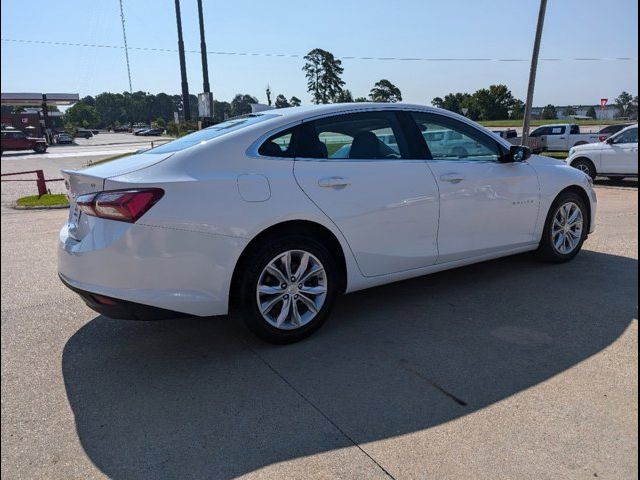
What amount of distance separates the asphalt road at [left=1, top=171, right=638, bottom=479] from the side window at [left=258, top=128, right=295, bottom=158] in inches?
51.9

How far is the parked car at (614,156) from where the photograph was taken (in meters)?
12.1

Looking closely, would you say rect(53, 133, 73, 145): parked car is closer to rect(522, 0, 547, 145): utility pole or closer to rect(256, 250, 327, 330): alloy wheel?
rect(522, 0, 547, 145): utility pole

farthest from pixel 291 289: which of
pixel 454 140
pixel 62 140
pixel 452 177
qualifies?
pixel 62 140

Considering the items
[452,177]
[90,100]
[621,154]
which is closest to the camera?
[452,177]

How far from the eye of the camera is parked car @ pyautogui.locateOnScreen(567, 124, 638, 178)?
12078mm

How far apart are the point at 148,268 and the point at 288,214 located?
3.07 feet

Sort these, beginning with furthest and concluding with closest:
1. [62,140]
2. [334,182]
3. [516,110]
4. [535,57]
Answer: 1. [62,140]
2. [516,110]
3. [535,57]
4. [334,182]

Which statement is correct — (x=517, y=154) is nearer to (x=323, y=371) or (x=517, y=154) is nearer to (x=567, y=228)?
(x=567, y=228)

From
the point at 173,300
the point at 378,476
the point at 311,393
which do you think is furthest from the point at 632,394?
the point at 173,300

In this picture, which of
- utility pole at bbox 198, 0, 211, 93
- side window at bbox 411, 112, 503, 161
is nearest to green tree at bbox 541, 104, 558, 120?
utility pole at bbox 198, 0, 211, 93

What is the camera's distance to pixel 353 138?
3.94 metres

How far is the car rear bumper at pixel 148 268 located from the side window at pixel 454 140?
6.32 ft

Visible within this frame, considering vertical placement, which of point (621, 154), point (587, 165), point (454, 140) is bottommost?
point (587, 165)

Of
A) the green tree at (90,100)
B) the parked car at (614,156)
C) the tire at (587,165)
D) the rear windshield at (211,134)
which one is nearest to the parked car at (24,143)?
the tire at (587,165)
